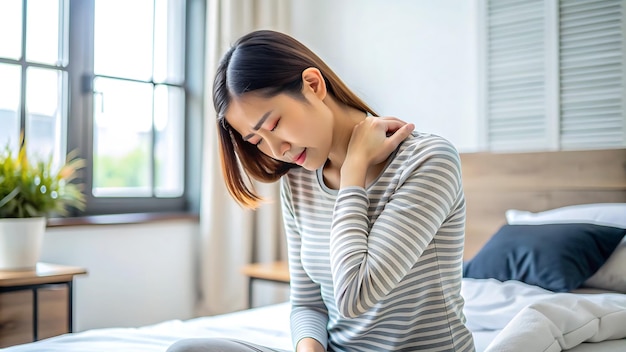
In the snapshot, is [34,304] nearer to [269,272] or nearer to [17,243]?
[17,243]

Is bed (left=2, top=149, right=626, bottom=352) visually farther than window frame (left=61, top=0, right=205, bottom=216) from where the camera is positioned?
No

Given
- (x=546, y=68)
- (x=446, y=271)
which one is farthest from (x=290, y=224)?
(x=546, y=68)

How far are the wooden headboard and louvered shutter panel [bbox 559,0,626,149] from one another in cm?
10

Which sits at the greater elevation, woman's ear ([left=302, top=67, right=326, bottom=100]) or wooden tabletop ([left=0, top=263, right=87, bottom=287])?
woman's ear ([left=302, top=67, right=326, bottom=100])

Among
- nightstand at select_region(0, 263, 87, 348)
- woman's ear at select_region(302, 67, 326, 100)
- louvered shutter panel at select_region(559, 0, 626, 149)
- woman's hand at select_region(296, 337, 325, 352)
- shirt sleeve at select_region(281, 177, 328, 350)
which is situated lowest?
nightstand at select_region(0, 263, 87, 348)

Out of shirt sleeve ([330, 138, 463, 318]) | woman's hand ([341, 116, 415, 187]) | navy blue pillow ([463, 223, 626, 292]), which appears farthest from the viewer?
navy blue pillow ([463, 223, 626, 292])

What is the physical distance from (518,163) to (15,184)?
6.44ft

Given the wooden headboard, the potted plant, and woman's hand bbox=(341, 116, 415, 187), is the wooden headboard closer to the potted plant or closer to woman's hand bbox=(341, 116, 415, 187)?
woman's hand bbox=(341, 116, 415, 187)

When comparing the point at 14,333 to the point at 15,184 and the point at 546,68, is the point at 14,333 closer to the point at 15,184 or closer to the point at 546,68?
the point at 15,184

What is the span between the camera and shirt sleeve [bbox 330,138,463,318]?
1.01 meters

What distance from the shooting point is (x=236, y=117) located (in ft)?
3.90

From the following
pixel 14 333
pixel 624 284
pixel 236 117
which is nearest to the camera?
pixel 236 117

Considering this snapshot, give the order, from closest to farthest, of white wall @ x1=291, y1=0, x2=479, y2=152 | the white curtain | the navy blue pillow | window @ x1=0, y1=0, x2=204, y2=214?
the navy blue pillow
window @ x1=0, y1=0, x2=204, y2=214
white wall @ x1=291, y1=0, x2=479, y2=152
the white curtain

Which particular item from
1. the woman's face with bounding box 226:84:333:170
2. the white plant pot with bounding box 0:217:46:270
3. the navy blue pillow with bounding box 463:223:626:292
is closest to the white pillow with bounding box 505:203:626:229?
the navy blue pillow with bounding box 463:223:626:292
